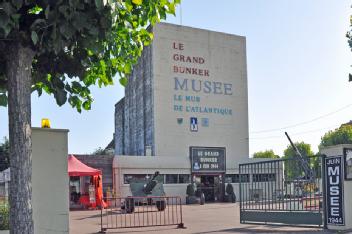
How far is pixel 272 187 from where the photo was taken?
14.5 meters

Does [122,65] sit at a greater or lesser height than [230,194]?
greater

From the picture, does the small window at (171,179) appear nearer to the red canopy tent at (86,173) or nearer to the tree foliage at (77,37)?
the red canopy tent at (86,173)

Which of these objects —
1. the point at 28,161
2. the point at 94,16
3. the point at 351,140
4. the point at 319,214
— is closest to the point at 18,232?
the point at 28,161

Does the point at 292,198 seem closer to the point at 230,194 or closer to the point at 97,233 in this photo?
the point at 97,233

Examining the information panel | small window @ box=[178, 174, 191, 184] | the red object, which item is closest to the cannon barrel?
the red object

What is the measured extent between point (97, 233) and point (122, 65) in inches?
353

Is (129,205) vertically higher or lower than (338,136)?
lower

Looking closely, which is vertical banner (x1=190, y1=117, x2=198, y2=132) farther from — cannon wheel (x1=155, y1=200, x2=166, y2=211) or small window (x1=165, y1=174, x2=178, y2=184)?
cannon wheel (x1=155, y1=200, x2=166, y2=211)

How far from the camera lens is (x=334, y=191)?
42.7ft

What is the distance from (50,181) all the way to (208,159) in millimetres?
32230

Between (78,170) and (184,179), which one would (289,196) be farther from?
(184,179)

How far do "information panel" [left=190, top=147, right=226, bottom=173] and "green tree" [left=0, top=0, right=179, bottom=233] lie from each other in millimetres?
33289

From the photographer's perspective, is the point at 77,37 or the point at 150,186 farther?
the point at 150,186

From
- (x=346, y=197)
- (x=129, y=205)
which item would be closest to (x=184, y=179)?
(x=129, y=205)
